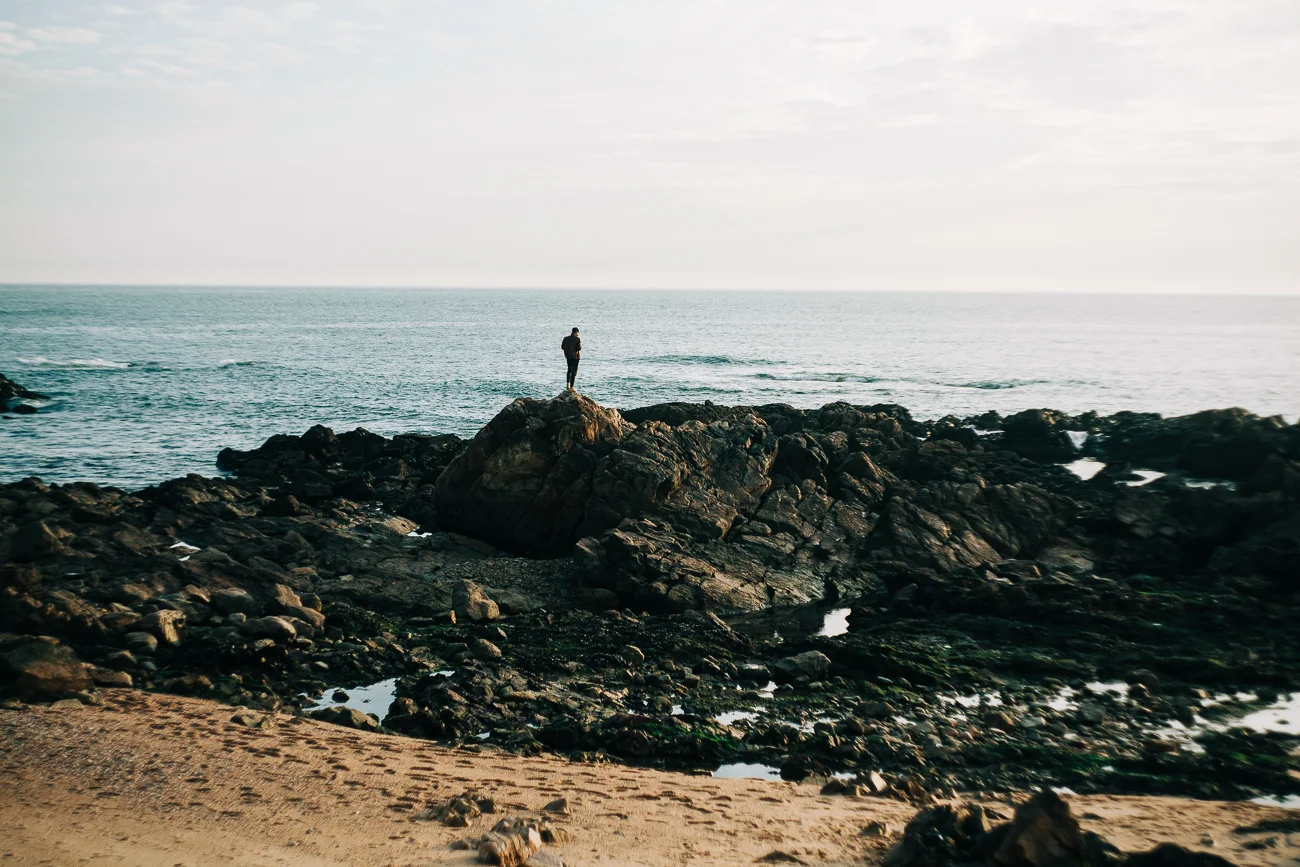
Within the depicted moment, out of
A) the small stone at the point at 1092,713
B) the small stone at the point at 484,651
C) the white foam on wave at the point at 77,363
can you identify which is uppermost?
the white foam on wave at the point at 77,363

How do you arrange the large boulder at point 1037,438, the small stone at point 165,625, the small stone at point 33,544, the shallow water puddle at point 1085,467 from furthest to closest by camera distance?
the large boulder at point 1037,438, the shallow water puddle at point 1085,467, the small stone at point 33,544, the small stone at point 165,625

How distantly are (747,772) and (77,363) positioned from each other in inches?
2947

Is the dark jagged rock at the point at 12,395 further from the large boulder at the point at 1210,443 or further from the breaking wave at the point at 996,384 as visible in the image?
the breaking wave at the point at 996,384

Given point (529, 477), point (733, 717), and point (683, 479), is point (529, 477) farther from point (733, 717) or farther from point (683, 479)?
point (733, 717)

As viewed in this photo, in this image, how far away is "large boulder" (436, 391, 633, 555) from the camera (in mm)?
21469

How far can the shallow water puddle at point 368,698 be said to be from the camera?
41.9ft

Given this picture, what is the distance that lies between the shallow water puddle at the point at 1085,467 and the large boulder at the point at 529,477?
17915mm

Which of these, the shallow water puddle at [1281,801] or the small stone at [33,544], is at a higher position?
the small stone at [33,544]

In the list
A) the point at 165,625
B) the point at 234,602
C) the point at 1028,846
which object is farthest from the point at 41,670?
the point at 1028,846

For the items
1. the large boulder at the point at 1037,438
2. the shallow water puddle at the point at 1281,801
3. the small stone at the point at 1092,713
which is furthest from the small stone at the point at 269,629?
the large boulder at the point at 1037,438

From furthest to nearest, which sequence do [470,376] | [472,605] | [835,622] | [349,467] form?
1. [470,376]
2. [349,467]
3. [835,622]
4. [472,605]

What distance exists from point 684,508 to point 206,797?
12.7m

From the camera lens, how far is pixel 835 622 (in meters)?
17.5

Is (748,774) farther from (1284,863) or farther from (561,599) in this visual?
(561,599)
